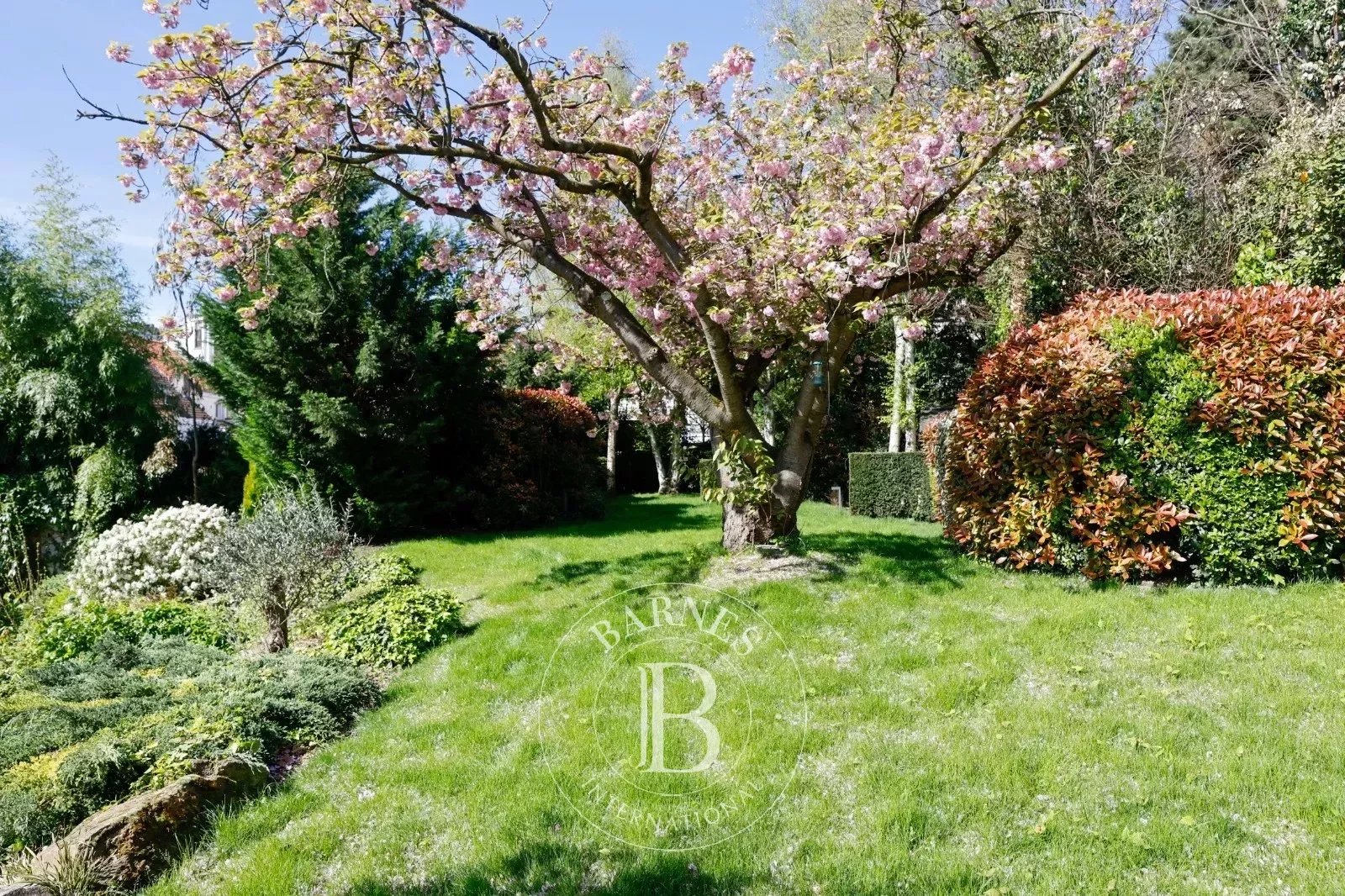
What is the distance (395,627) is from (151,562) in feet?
14.6

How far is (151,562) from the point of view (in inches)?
327

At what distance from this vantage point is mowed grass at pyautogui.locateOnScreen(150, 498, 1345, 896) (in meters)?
2.73

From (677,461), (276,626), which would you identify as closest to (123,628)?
(276,626)

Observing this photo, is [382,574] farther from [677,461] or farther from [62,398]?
[677,461]

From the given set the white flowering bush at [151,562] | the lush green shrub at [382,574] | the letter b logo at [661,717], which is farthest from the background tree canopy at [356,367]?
the letter b logo at [661,717]

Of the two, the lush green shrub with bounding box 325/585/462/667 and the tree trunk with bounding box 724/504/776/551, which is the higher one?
the tree trunk with bounding box 724/504/776/551

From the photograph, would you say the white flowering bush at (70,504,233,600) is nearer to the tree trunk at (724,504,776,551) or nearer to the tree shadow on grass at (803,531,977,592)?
the tree trunk at (724,504,776,551)

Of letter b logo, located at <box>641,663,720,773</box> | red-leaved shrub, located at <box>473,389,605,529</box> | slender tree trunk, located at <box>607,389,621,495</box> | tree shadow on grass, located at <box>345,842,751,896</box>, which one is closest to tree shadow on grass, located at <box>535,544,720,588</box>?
letter b logo, located at <box>641,663,720,773</box>

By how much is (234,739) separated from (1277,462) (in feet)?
22.1

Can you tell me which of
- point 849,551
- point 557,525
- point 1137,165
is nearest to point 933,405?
point 1137,165

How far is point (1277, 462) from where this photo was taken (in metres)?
5.31

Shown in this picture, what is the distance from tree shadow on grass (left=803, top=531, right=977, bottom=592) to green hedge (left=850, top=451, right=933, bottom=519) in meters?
3.72

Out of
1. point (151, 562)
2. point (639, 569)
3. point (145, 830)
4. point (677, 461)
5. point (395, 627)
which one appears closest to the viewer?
point (145, 830)

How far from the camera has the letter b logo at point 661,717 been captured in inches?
141
